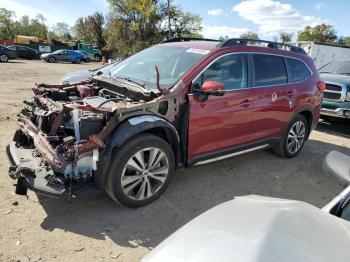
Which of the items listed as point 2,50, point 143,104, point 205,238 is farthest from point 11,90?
point 2,50

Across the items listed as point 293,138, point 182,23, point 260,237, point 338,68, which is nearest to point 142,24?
point 182,23

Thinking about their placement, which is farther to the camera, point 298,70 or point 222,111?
point 298,70

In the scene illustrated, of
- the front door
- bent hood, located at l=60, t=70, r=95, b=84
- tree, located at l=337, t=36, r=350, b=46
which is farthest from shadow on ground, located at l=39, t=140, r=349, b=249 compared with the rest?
tree, located at l=337, t=36, r=350, b=46

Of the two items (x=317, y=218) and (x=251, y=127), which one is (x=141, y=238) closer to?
(x=317, y=218)

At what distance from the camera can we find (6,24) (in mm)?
73562

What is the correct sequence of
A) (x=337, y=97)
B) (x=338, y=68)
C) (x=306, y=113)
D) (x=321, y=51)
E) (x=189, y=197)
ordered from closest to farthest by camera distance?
(x=189, y=197) < (x=306, y=113) < (x=337, y=97) < (x=338, y=68) < (x=321, y=51)

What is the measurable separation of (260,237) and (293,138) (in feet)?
15.2

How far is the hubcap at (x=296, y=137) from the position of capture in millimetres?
5832

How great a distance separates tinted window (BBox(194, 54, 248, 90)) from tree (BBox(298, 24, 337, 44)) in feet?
217

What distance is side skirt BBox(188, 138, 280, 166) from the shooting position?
4343mm

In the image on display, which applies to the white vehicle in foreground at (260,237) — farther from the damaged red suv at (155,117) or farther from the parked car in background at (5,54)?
the parked car in background at (5,54)

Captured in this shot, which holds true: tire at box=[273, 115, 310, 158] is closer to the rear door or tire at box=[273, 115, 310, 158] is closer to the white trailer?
the rear door

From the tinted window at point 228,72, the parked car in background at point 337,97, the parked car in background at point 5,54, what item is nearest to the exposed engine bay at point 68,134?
the tinted window at point 228,72

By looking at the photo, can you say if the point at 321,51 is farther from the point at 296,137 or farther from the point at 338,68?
the point at 296,137
